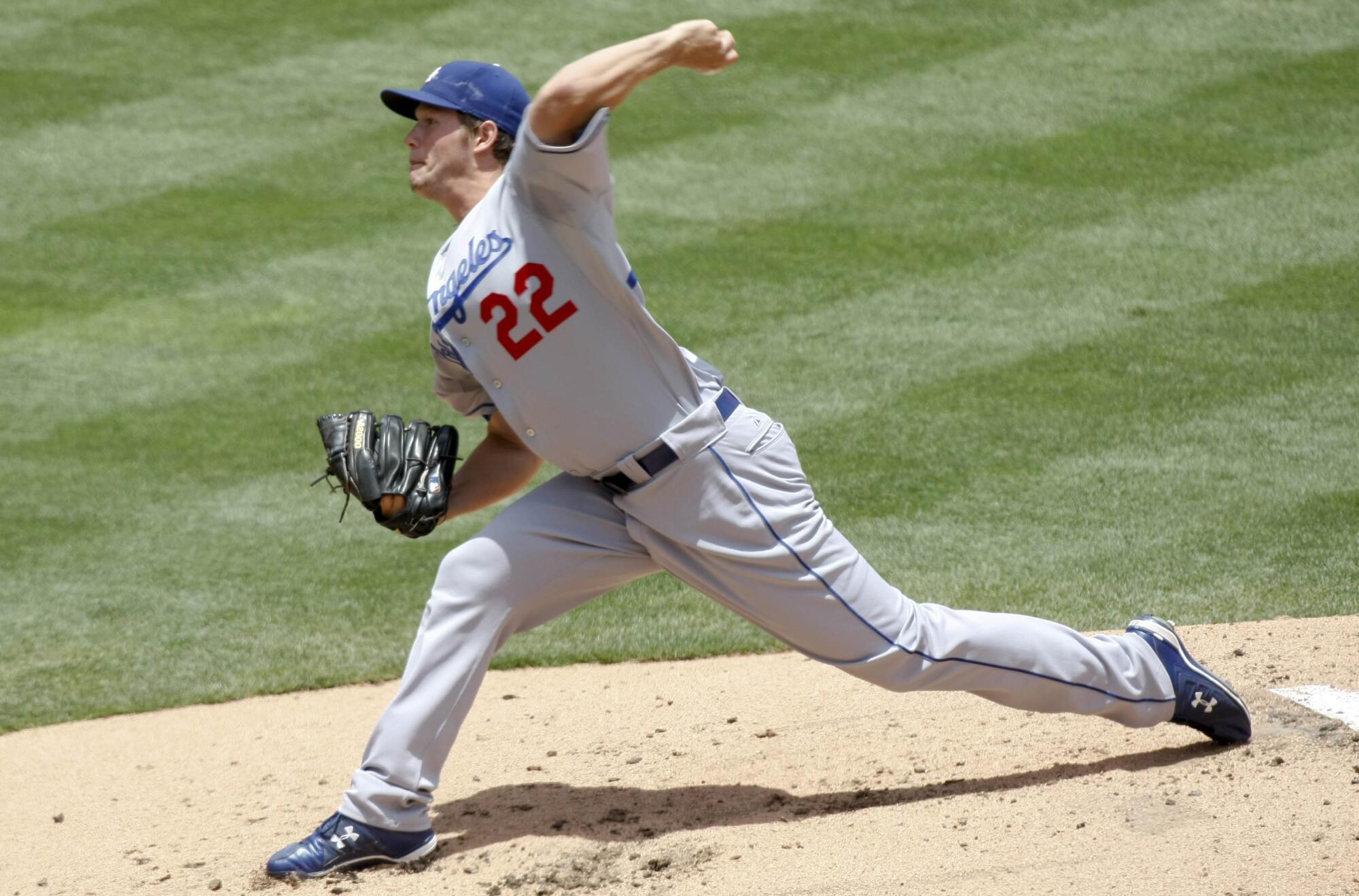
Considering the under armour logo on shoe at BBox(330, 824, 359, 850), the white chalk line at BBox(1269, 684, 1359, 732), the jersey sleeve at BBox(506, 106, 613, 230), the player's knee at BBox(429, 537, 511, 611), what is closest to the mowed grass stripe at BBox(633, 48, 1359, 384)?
the white chalk line at BBox(1269, 684, 1359, 732)

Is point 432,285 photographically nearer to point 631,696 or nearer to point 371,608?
point 631,696

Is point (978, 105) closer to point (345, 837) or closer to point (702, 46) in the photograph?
point (702, 46)

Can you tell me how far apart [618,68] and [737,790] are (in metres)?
1.76

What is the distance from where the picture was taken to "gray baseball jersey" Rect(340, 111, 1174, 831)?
130 inches

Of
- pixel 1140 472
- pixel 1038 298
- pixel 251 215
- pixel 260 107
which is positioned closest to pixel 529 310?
pixel 1140 472

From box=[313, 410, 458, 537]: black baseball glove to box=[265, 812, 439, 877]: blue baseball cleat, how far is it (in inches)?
26.2

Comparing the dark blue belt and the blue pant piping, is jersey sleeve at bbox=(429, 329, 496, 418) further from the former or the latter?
the blue pant piping

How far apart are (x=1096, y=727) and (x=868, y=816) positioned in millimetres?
769

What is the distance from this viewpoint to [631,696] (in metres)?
4.64

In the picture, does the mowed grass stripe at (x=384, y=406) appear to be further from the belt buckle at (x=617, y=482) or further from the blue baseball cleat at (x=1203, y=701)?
the belt buckle at (x=617, y=482)

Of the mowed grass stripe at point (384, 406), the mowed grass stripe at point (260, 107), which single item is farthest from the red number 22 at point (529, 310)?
the mowed grass stripe at point (260, 107)

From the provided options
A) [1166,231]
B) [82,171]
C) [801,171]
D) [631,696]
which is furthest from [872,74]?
[631,696]

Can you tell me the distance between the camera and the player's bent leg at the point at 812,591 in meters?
3.39

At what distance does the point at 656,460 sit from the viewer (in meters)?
3.36
